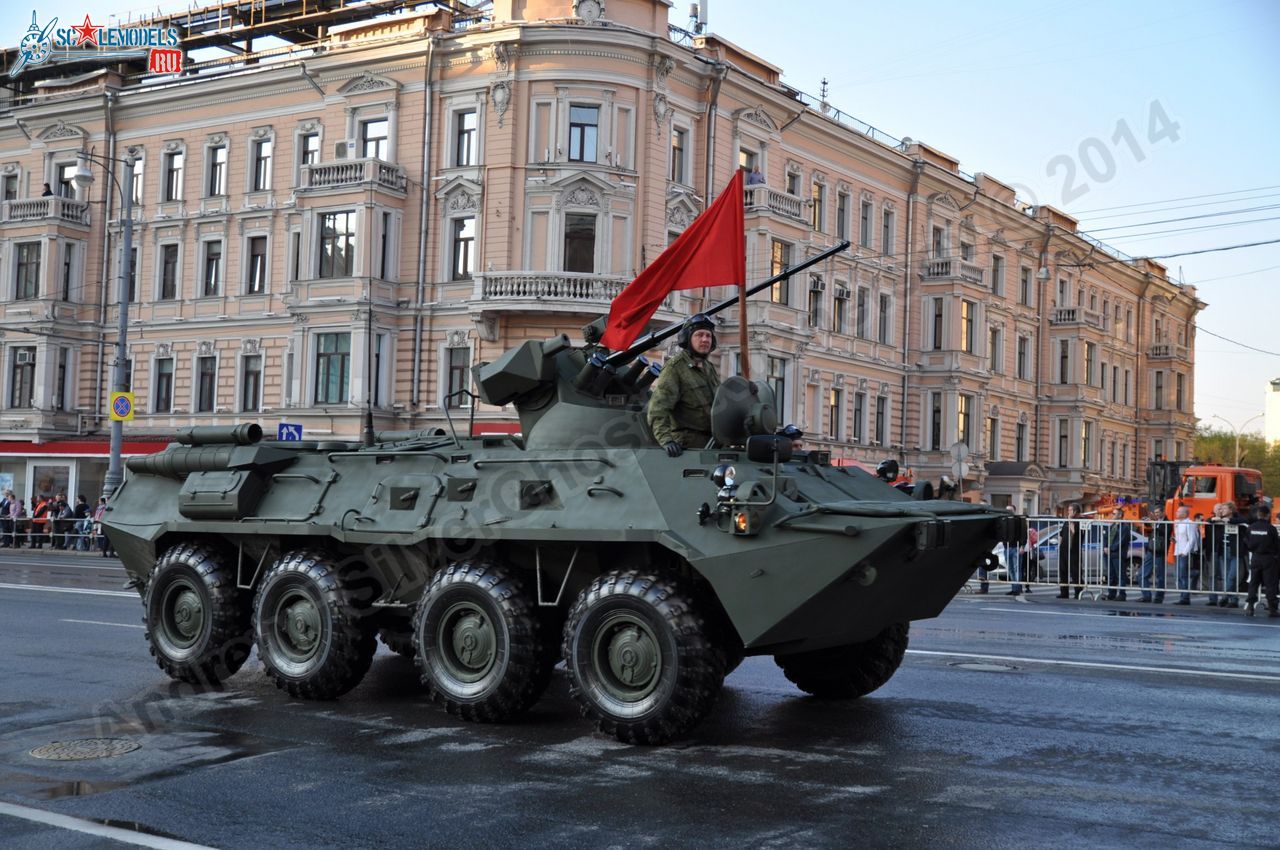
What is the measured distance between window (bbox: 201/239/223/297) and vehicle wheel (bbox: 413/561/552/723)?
32097mm

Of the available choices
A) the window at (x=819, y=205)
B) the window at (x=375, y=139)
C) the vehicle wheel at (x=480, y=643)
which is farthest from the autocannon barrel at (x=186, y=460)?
the window at (x=819, y=205)

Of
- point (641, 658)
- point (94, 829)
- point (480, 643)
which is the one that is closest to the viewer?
A: point (94, 829)

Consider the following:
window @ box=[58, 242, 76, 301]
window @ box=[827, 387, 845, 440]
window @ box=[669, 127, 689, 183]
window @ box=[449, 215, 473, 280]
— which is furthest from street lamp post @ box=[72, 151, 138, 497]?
window @ box=[827, 387, 845, 440]

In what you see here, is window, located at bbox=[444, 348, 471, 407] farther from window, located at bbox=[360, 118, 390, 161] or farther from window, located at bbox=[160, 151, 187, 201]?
window, located at bbox=[160, 151, 187, 201]

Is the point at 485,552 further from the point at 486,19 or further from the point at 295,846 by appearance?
the point at 486,19

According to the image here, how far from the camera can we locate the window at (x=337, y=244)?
35.4 m

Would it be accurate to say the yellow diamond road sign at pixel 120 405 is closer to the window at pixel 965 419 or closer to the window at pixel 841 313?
the window at pixel 841 313

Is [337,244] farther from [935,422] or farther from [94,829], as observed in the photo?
[94,829]

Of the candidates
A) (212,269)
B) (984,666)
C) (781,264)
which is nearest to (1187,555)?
(984,666)

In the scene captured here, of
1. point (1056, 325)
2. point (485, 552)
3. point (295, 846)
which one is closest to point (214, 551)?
point (485, 552)

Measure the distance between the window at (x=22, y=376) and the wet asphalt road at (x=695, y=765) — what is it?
31681 mm

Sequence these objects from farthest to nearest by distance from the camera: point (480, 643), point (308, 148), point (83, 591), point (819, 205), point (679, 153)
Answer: point (819, 205) → point (308, 148) → point (679, 153) → point (83, 591) → point (480, 643)

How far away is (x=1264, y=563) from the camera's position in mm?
19078

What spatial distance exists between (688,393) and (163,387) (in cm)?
3351
